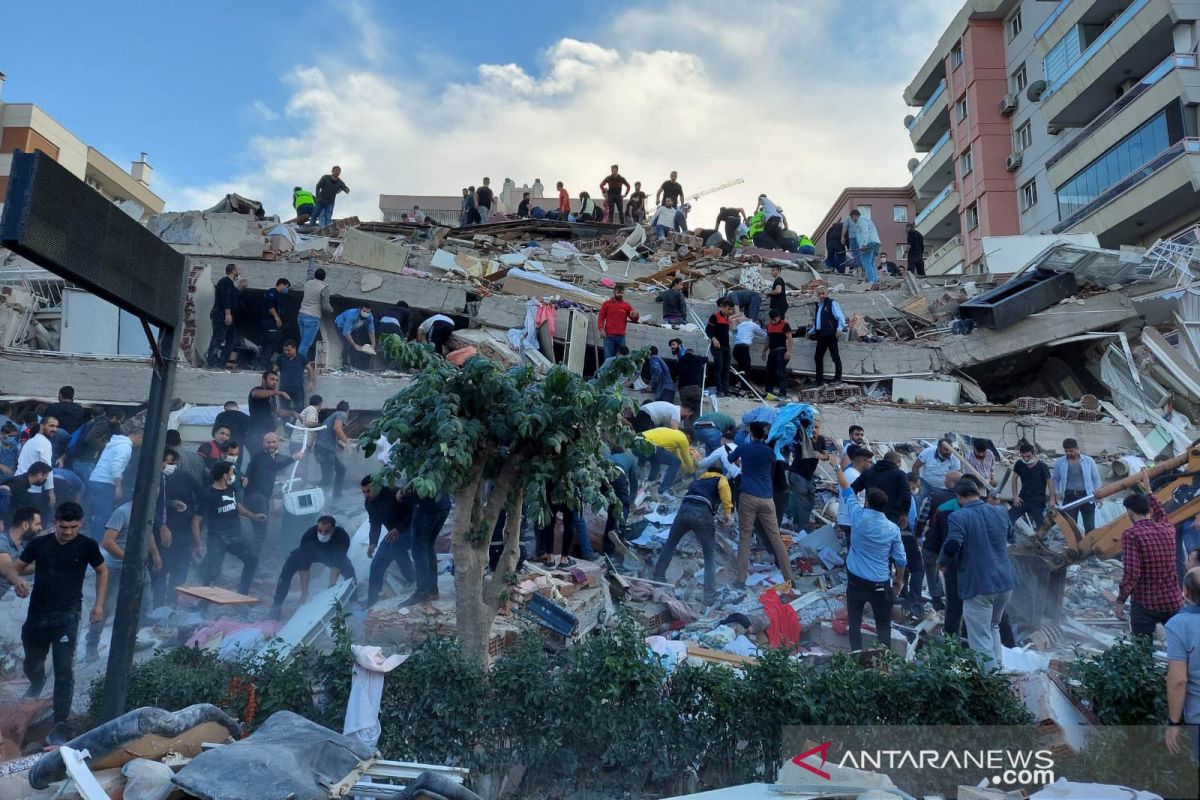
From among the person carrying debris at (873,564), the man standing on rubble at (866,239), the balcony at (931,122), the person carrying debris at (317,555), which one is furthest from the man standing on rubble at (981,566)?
the balcony at (931,122)

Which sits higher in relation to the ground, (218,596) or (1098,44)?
(1098,44)

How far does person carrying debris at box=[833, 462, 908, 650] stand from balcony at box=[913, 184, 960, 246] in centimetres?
3203

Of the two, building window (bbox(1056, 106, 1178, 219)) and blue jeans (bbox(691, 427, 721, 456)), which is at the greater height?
building window (bbox(1056, 106, 1178, 219))

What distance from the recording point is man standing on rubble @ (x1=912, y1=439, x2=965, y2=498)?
10438mm

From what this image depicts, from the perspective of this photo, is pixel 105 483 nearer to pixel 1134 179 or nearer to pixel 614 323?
pixel 614 323

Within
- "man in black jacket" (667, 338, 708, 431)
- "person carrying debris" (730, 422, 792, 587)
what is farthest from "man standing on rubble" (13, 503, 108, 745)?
"man in black jacket" (667, 338, 708, 431)

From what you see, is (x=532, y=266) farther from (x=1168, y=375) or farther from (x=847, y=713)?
(x=847, y=713)

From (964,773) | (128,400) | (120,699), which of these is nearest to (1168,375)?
(964,773)

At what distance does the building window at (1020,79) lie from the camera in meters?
32.2

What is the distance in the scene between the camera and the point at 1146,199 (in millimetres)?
22750

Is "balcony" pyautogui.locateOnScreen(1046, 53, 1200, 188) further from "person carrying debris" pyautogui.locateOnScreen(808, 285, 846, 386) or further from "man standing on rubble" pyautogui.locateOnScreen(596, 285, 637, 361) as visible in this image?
"man standing on rubble" pyautogui.locateOnScreen(596, 285, 637, 361)

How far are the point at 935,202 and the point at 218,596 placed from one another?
36265mm

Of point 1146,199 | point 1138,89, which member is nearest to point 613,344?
point 1146,199

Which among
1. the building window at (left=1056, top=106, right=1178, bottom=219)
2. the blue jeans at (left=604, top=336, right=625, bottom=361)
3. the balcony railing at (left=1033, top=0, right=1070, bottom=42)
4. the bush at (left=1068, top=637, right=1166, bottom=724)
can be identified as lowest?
the bush at (left=1068, top=637, right=1166, bottom=724)
